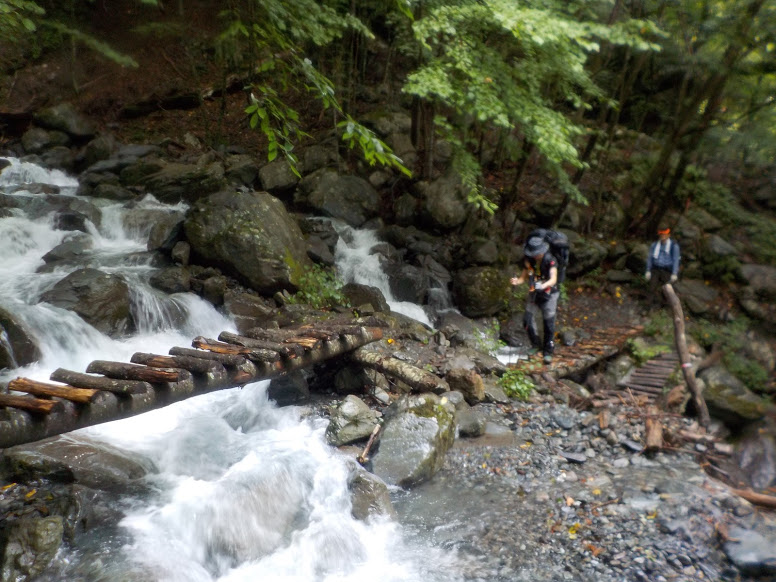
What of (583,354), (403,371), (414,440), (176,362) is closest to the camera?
(176,362)

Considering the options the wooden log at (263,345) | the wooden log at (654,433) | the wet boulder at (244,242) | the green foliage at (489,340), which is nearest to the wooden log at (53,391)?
the wooden log at (263,345)

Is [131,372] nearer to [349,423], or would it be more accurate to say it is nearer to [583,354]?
[349,423]

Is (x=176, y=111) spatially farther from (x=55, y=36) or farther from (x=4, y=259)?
(x=4, y=259)

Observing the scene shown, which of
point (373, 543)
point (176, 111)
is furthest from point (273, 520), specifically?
point (176, 111)

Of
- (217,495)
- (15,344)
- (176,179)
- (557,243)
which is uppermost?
(557,243)

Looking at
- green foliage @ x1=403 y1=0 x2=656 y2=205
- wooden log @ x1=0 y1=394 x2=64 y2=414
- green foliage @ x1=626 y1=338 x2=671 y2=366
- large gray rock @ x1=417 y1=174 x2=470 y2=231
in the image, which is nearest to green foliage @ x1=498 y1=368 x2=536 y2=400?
green foliage @ x1=626 y1=338 x2=671 y2=366

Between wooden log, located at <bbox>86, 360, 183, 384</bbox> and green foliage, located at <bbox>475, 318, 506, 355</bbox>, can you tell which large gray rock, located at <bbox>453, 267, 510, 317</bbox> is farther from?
wooden log, located at <bbox>86, 360, 183, 384</bbox>

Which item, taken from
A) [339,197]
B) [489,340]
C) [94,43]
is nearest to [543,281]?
[489,340]

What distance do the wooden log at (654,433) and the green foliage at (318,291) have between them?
17.0ft

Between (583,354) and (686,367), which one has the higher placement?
(686,367)

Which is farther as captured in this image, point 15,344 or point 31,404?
point 15,344

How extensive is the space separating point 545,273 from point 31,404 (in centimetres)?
670

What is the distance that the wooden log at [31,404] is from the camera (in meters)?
2.83

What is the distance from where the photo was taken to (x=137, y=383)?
132 inches
